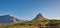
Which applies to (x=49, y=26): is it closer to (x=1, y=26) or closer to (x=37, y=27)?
(x=37, y=27)

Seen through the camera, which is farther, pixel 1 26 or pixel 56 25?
pixel 56 25

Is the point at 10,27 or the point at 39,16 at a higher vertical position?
the point at 39,16

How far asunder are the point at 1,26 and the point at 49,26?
4332mm

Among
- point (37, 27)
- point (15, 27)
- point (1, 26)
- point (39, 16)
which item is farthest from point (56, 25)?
point (39, 16)

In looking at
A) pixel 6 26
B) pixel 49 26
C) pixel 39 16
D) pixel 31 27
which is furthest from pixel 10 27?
pixel 39 16

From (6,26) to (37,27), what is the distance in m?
3.35

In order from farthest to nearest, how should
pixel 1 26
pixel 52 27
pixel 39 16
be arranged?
pixel 39 16 → pixel 52 27 → pixel 1 26

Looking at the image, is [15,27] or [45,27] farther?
[45,27]

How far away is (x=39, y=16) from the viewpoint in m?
21.9

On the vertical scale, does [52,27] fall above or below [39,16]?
below

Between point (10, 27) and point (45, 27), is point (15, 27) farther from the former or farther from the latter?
point (45, 27)

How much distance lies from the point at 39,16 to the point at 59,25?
8.07 m

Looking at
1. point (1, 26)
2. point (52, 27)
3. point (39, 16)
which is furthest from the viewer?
point (39, 16)

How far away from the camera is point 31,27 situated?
14195mm
